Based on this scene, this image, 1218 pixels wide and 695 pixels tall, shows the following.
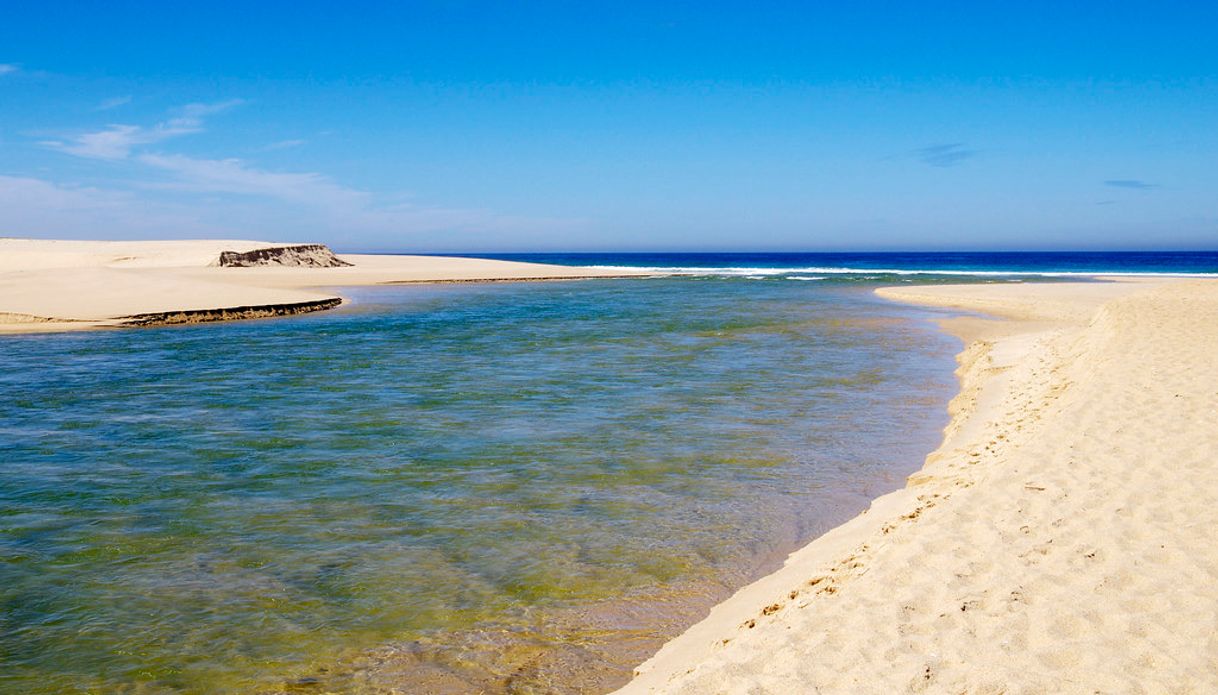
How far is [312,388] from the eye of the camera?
49.7 ft

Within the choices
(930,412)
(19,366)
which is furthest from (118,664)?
(19,366)

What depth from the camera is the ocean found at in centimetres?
532

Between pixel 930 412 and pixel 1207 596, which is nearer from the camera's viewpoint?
pixel 1207 596

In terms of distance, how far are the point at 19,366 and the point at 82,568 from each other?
14.5 meters

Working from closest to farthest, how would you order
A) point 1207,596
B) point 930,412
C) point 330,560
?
point 1207,596 → point 330,560 → point 930,412

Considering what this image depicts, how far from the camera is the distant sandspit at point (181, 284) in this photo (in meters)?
27.6

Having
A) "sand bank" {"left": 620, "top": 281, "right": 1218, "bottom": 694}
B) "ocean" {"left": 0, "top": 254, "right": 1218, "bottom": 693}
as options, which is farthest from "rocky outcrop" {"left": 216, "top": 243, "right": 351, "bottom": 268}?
"sand bank" {"left": 620, "top": 281, "right": 1218, "bottom": 694}

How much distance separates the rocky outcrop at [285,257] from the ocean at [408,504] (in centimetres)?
4961

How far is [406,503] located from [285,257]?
6873 centimetres

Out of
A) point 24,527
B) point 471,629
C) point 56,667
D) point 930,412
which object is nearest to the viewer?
point 56,667

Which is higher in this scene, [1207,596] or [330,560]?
[1207,596]

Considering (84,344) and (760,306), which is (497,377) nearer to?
(84,344)

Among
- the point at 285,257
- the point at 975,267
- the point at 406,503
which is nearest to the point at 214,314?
the point at 406,503

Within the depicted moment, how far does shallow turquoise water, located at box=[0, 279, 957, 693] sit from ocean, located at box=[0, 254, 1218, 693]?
31 millimetres
